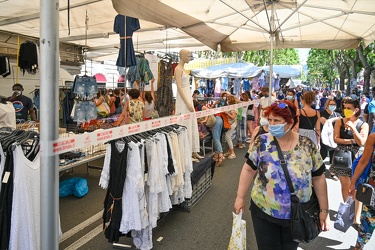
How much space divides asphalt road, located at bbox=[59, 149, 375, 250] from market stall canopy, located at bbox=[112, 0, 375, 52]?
3034 millimetres

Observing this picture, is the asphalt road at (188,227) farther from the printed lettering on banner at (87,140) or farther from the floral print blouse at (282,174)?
the printed lettering on banner at (87,140)

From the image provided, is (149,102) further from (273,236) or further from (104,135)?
(273,236)

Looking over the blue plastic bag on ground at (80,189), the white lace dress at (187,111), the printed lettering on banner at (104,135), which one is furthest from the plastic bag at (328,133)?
the blue plastic bag on ground at (80,189)

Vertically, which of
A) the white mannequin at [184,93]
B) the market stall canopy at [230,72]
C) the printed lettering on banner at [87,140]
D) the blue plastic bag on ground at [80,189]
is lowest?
the blue plastic bag on ground at [80,189]

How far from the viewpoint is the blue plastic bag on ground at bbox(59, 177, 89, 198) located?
18.1ft

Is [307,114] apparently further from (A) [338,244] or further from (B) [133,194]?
(B) [133,194]

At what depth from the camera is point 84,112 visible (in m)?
7.39

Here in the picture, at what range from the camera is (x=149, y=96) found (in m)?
7.90

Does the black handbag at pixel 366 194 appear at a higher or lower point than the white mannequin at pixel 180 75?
lower

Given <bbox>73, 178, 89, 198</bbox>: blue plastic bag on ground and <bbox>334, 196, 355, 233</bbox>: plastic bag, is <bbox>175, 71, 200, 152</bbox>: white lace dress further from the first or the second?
<bbox>334, 196, 355, 233</bbox>: plastic bag

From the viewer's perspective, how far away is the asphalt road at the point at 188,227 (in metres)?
3.88

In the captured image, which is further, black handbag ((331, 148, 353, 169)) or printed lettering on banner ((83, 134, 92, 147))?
black handbag ((331, 148, 353, 169))

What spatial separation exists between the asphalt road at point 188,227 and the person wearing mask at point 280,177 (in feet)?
4.34

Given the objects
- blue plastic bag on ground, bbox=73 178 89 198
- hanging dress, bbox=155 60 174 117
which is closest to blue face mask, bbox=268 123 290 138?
blue plastic bag on ground, bbox=73 178 89 198
